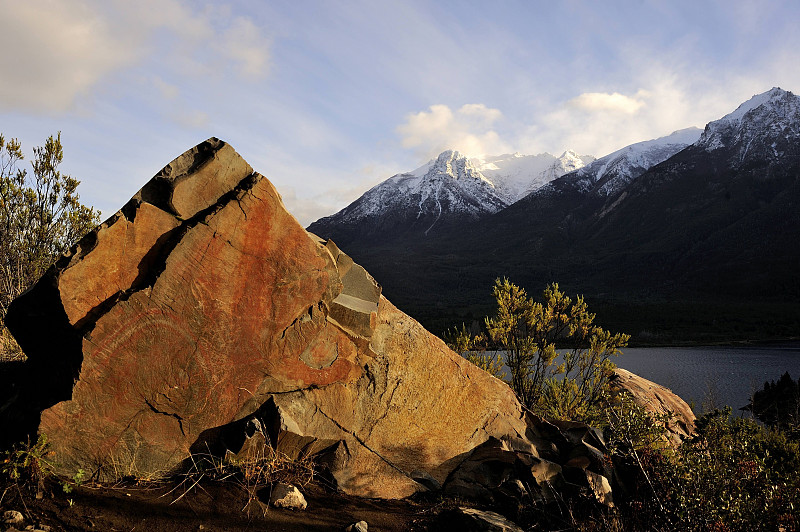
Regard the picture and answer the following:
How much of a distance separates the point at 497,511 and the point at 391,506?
4.60 feet

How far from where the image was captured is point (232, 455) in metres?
5.54

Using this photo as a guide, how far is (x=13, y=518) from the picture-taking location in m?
4.25

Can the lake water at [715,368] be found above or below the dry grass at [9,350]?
below

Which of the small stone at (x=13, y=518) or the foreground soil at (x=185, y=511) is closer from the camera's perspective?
the small stone at (x=13, y=518)

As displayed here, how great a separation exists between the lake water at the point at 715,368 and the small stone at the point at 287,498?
1008 inches

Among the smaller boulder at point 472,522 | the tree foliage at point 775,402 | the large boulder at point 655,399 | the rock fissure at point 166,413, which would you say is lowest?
the tree foliage at point 775,402

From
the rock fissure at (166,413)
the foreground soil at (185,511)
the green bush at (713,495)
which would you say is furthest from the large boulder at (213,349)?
the green bush at (713,495)

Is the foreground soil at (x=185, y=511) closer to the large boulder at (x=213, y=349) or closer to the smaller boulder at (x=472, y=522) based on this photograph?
the smaller boulder at (x=472, y=522)

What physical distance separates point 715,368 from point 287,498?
46.8 meters

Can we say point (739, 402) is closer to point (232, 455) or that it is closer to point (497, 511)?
point (497, 511)

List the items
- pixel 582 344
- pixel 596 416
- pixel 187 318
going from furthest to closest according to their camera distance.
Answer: pixel 582 344 < pixel 596 416 < pixel 187 318

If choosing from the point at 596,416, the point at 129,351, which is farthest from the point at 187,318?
the point at 596,416

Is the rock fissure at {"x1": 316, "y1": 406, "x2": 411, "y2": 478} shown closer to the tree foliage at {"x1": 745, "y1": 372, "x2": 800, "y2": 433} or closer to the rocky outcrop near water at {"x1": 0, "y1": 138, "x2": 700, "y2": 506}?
the rocky outcrop near water at {"x1": 0, "y1": 138, "x2": 700, "y2": 506}

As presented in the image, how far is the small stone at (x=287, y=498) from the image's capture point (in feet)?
17.2
